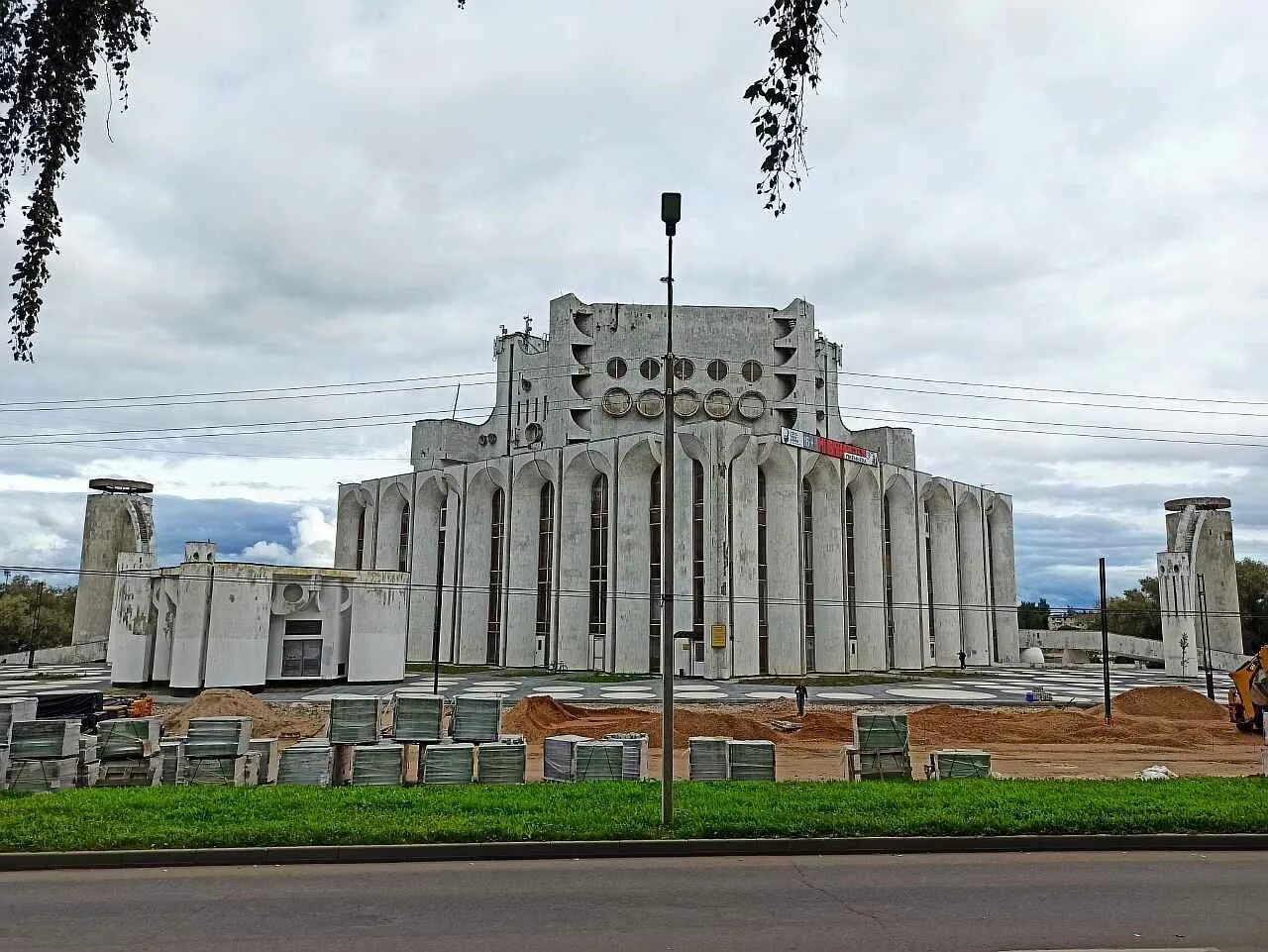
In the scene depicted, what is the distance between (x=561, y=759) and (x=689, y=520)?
38877 millimetres

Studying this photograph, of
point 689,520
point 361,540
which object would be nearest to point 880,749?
point 689,520

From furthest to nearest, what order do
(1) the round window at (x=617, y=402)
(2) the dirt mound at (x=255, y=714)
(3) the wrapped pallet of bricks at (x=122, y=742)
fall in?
(1) the round window at (x=617, y=402), (2) the dirt mound at (x=255, y=714), (3) the wrapped pallet of bricks at (x=122, y=742)

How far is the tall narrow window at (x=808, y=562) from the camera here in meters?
59.2

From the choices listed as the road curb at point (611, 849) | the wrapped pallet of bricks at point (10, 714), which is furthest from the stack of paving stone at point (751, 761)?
the wrapped pallet of bricks at point (10, 714)

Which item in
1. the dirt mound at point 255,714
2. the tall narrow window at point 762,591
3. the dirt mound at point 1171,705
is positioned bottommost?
the dirt mound at point 255,714

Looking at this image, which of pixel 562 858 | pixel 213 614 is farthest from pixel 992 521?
pixel 562 858

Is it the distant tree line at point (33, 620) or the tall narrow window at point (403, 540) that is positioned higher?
the tall narrow window at point (403, 540)

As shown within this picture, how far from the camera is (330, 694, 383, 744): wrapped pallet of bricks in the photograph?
17422 mm

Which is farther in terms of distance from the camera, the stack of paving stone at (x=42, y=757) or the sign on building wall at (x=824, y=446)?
the sign on building wall at (x=824, y=446)

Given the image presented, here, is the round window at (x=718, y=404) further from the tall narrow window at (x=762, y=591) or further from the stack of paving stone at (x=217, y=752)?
the stack of paving stone at (x=217, y=752)

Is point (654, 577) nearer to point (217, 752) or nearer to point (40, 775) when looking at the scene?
point (217, 752)

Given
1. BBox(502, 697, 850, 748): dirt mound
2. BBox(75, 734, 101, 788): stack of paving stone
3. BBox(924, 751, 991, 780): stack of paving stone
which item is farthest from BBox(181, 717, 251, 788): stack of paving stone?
BBox(924, 751, 991, 780): stack of paving stone

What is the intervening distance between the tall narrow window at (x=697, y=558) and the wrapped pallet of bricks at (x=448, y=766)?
37.6 meters

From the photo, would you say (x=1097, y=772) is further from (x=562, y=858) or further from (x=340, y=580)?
(x=340, y=580)
